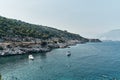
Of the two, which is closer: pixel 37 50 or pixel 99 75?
pixel 99 75

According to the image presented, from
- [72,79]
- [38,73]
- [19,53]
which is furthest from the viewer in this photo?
[19,53]

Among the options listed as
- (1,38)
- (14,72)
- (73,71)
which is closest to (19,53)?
(1,38)

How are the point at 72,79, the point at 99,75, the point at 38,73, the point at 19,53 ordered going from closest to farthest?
the point at 72,79
the point at 99,75
the point at 38,73
the point at 19,53

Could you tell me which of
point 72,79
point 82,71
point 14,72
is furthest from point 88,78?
point 14,72

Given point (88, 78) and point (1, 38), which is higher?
point (1, 38)

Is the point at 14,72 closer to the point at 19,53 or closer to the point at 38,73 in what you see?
the point at 38,73

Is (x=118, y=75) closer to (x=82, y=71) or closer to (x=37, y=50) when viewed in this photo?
(x=82, y=71)

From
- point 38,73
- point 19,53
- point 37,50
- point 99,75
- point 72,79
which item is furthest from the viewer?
point 37,50

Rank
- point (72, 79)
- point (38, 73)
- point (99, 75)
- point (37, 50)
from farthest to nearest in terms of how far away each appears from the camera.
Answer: point (37, 50)
point (38, 73)
point (99, 75)
point (72, 79)

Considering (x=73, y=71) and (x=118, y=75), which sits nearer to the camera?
(x=118, y=75)
